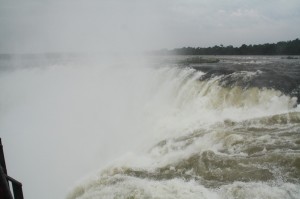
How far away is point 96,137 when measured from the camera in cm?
1351

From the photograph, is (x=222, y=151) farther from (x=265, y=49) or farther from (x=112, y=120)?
(x=265, y=49)

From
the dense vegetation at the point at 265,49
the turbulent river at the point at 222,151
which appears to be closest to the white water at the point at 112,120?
the turbulent river at the point at 222,151

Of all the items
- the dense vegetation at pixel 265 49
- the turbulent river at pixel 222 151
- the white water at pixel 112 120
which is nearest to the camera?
the turbulent river at pixel 222 151

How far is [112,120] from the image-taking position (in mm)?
15336

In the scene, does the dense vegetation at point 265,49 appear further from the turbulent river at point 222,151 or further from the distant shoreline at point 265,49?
the turbulent river at point 222,151

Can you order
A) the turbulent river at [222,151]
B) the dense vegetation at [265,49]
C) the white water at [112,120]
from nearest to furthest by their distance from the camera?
the turbulent river at [222,151]
the white water at [112,120]
the dense vegetation at [265,49]

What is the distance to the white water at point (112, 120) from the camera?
396 inches

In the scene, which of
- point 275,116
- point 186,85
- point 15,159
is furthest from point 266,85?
point 15,159

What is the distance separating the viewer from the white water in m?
10.1

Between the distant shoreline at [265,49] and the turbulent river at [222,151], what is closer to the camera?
the turbulent river at [222,151]

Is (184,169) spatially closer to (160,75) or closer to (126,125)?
(126,125)

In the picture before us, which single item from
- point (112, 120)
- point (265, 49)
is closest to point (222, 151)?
point (112, 120)

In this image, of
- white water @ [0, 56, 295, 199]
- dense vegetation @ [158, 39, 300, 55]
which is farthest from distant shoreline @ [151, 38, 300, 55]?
white water @ [0, 56, 295, 199]

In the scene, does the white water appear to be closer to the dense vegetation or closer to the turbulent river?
the turbulent river
